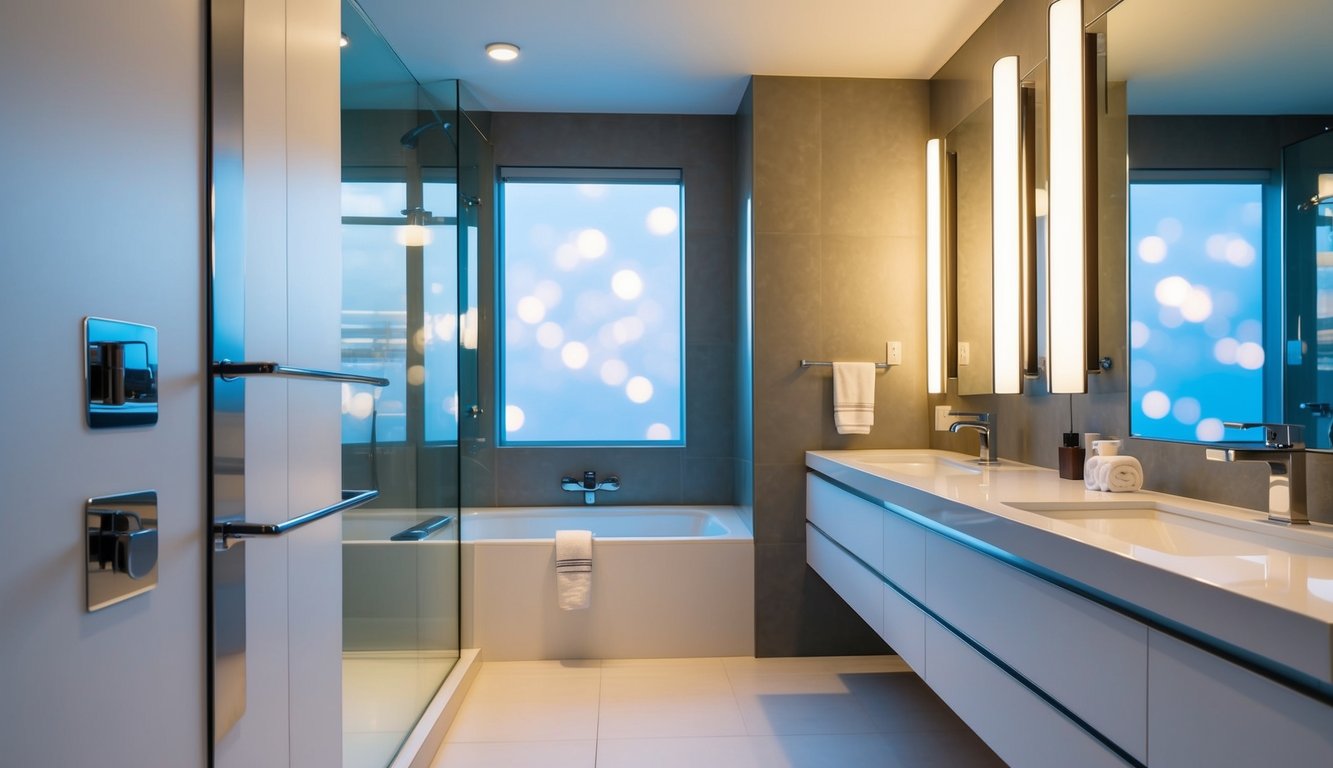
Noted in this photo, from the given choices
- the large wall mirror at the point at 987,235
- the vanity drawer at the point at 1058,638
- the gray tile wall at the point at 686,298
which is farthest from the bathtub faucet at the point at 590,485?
the vanity drawer at the point at 1058,638

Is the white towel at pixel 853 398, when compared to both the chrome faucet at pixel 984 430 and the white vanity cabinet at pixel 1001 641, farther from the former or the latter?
the white vanity cabinet at pixel 1001 641

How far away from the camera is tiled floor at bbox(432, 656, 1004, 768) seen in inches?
90.4

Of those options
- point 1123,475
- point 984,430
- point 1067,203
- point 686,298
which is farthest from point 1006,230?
point 686,298

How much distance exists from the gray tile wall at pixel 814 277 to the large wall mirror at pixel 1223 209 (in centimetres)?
119

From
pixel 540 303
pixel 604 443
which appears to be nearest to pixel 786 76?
pixel 540 303

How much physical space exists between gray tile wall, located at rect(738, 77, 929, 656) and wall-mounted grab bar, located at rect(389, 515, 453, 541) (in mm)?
1232

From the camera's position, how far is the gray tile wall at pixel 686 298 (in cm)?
369

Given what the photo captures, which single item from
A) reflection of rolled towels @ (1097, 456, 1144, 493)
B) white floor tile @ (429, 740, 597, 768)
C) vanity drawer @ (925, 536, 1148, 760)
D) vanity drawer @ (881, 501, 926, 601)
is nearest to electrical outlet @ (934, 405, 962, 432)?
vanity drawer @ (881, 501, 926, 601)

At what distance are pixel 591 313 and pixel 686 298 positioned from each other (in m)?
0.48

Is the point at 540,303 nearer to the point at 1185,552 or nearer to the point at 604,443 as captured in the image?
the point at 604,443

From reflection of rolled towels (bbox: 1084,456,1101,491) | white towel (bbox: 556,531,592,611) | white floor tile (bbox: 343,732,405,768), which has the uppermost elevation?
reflection of rolled towels (bbox: 1084,456,1101,491)

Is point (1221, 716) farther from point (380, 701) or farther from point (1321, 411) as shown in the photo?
point (380, 701)

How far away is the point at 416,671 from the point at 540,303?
1.95 metres

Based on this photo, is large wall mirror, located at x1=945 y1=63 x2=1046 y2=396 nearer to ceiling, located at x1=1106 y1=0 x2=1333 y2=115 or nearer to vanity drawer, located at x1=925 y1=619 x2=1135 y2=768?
ceiling, located at x1=1106 y1=0 x2=1333 y2=115
